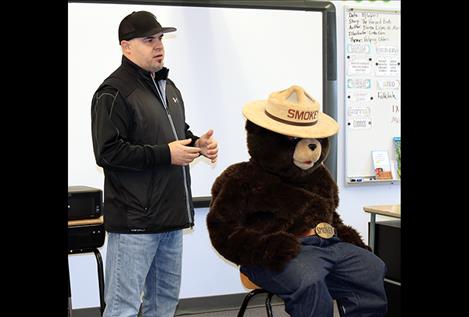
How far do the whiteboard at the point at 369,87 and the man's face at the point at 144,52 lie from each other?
194 cm

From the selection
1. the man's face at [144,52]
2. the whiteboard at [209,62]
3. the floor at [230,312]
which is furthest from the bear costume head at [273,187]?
the floor at [230,312]

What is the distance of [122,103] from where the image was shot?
95.2 inches

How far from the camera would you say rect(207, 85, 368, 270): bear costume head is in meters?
2.33

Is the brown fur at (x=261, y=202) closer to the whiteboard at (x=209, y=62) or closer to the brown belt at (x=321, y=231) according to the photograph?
the brown belt at (x=321, y=231)

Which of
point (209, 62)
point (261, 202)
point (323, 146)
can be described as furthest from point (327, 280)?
point (209, 62)

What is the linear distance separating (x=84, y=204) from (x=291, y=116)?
3.39 feet

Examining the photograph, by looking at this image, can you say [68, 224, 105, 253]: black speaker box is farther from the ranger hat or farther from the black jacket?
the ranger hat

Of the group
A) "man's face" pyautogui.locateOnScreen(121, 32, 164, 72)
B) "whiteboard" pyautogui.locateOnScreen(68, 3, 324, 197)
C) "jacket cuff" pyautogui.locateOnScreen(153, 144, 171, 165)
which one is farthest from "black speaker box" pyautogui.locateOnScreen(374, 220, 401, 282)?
"man's face" pyautogui.locateOnScreen(121, 32, 164, 72)

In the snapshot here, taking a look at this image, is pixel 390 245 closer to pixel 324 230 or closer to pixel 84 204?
pixel 324 230

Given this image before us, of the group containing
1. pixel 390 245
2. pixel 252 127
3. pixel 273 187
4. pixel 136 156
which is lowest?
pixel 390 245

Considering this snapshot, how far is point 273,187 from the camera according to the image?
238cm

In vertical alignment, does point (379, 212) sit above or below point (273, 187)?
below
